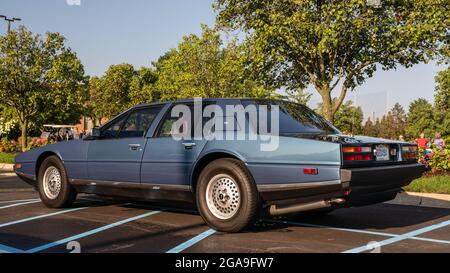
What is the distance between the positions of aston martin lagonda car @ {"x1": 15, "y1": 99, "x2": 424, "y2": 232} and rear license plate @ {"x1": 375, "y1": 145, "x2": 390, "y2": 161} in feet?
0.04

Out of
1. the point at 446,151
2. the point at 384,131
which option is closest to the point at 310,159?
the point at 446,151

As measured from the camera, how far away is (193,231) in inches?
217

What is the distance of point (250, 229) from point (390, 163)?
1740 mm

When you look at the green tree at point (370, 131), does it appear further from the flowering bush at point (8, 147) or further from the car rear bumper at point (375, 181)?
the car rear bumper at point (375, 181)

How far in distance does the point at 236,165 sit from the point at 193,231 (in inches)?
36.9

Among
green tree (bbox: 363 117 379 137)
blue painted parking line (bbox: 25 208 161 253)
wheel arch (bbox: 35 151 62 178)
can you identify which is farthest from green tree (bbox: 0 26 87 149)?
green tree (bbox: 363 117 379 137)

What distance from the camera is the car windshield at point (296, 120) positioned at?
18.3ft

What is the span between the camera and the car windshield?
559cm

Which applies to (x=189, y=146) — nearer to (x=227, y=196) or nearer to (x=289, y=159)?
(x=227, y=196)

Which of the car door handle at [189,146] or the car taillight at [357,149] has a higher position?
the car door handle at [189,146]

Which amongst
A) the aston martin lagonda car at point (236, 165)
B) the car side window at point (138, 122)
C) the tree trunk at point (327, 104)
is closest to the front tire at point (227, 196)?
the aston martin lagonda car at point (236, 165)

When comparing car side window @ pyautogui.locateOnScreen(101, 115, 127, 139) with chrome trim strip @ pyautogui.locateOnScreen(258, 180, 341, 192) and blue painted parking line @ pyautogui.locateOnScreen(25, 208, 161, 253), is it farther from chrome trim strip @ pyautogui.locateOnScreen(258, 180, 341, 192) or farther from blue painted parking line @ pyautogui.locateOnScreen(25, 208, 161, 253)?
chrome trim strip @ pyautogui.locateOnScreen(258, 180, 341, 192)
